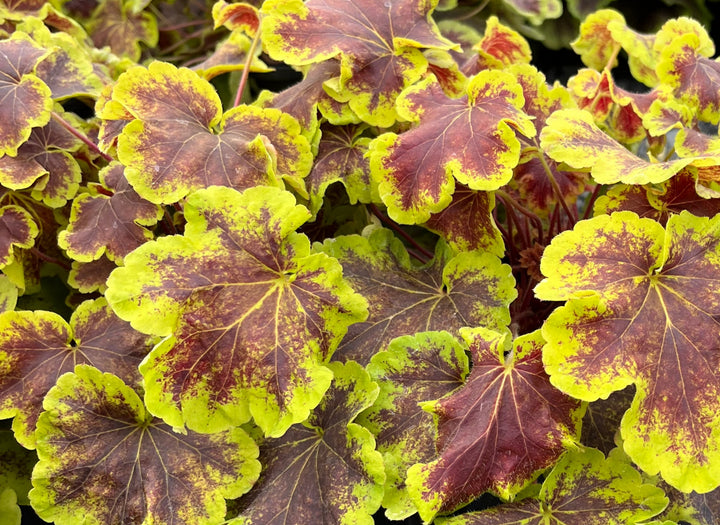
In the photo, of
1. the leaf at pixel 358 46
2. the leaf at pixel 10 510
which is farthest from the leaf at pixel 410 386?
the leaf at pixel 10 510

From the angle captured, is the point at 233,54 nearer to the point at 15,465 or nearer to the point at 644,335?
the point at 15,465

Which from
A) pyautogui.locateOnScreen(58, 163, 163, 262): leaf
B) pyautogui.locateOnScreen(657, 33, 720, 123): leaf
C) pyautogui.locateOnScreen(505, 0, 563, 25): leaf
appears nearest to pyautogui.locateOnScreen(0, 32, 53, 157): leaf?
pyautogui.locateOnScreen(58, 163, 163, 262): leaf

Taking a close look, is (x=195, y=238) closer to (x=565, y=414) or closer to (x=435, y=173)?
(x=435, y=173)

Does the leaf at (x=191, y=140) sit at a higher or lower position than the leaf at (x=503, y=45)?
lower

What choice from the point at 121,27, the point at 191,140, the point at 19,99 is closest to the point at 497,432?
the point at 191,140

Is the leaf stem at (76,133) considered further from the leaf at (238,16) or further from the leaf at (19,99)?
the leaf at (238,16)

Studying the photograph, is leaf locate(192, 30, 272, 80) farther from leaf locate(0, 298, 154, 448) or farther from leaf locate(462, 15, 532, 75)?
leaf locate(0, 298, 154, 448)

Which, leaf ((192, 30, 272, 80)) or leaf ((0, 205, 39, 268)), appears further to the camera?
leaf ((192, 30, 272, 80))

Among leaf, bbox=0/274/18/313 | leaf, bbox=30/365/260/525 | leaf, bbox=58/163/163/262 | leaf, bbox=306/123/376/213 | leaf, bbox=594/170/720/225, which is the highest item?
leaf, bbox=594/170/720/225
